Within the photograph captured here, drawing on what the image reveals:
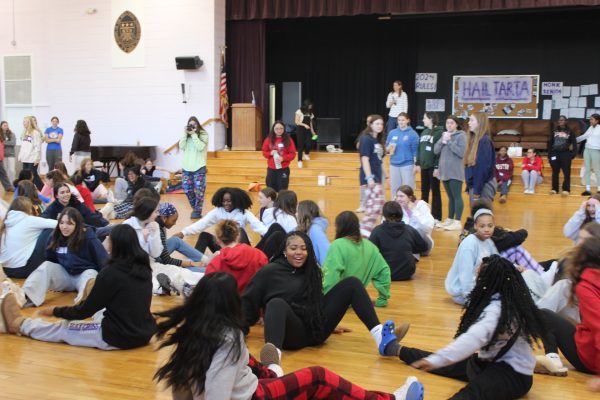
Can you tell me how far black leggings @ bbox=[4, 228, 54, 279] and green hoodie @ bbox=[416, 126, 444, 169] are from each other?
5.37m

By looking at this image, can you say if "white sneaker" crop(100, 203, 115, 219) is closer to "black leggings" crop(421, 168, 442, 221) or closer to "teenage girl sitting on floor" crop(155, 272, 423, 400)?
"black leggings" crop(421, 168, 442, 221)

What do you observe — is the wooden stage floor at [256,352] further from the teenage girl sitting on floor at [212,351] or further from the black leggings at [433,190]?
the black leggings at [433,190]

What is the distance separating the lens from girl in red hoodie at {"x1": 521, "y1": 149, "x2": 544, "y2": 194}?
43.2 feet

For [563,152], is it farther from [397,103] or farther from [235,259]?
[235,259]

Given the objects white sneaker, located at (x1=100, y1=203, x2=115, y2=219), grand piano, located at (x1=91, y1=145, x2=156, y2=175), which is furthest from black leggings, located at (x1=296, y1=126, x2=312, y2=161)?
white sneaker, located at (x1=100, y1=203, x2=115, y2=219)

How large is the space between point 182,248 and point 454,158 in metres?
4.11

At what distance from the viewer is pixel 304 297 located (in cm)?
389

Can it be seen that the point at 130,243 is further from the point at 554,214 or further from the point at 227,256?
the point at 554,214

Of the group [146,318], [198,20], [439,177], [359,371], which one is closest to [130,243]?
[146,318]

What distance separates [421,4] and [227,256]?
12.4 meters

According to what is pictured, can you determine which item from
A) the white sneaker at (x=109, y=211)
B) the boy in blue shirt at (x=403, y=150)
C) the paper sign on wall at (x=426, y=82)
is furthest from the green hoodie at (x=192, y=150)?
the paper sign on wall at (x=426, y=82)

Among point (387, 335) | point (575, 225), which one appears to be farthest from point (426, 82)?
point (387, 335)

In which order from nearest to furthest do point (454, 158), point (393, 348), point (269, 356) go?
point (269, 356) < point (393, 348) < point (454, 158)

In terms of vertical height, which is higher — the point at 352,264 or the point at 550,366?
the point at 352,264
